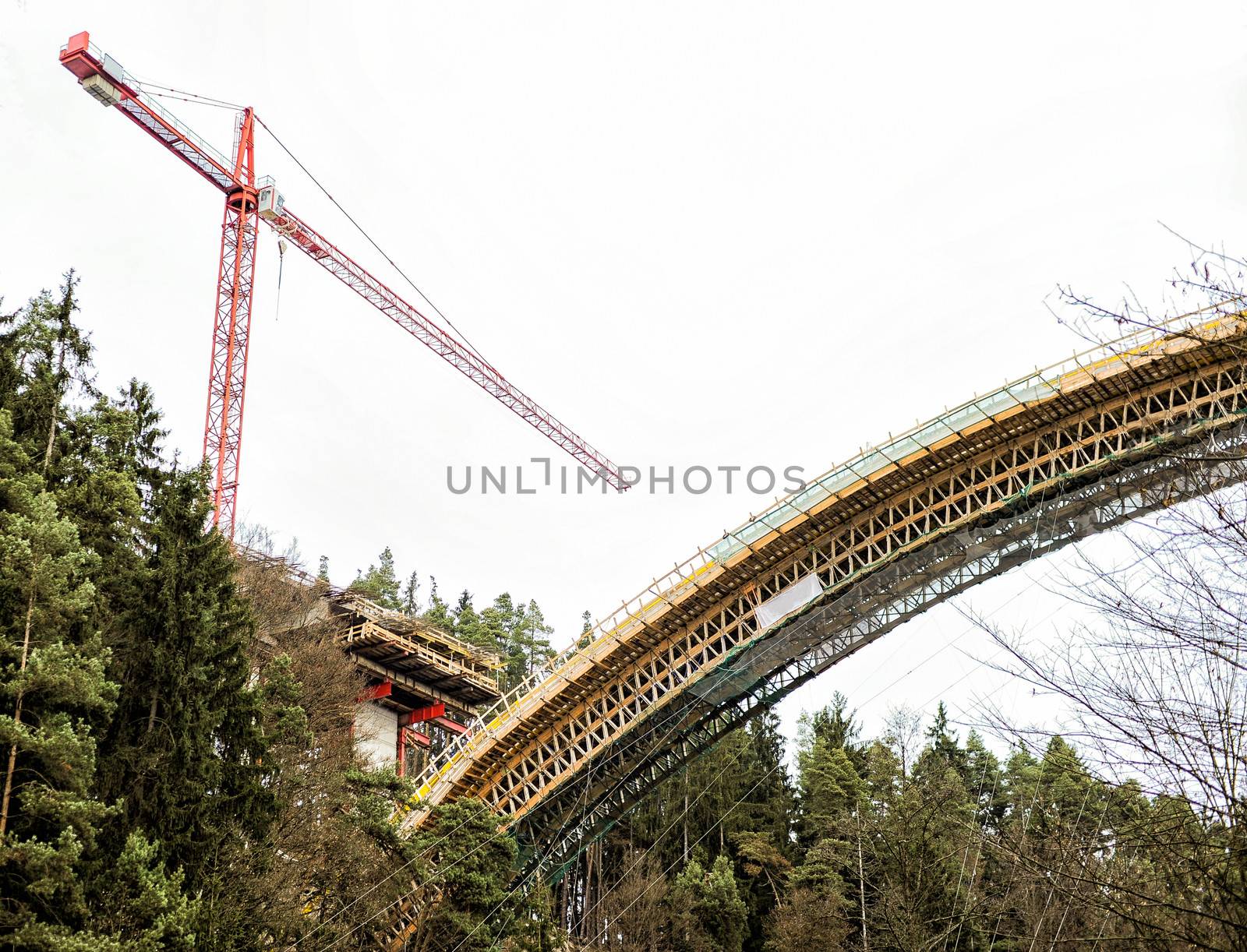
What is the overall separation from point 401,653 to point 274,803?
69.7 feet

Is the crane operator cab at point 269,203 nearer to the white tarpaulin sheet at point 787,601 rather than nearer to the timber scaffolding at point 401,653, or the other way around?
the timber scaffolding at point 401,653

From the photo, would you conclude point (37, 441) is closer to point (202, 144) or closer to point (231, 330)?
point (231, 330)

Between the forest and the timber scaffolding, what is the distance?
1667mm

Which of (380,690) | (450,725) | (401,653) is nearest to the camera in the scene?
(401,653)

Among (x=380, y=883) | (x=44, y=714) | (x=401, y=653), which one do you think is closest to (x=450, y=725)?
(x=401, y=653)

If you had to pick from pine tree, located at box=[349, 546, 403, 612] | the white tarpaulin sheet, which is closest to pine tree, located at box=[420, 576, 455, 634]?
pine tree, located at box=[349, 546, 403, 612]

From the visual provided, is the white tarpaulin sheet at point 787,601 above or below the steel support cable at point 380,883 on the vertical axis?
above

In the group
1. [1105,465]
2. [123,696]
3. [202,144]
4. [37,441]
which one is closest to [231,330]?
[202,144]

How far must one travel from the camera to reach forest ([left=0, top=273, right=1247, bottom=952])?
990 cm

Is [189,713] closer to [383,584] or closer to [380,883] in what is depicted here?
[380,883]

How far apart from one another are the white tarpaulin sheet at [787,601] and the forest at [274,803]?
6.87 metres

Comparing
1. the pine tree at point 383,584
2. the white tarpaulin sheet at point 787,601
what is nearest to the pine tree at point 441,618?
the pine tree at point 383,584

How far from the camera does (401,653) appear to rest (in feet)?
146

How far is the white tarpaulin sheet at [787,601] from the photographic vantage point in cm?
3291
